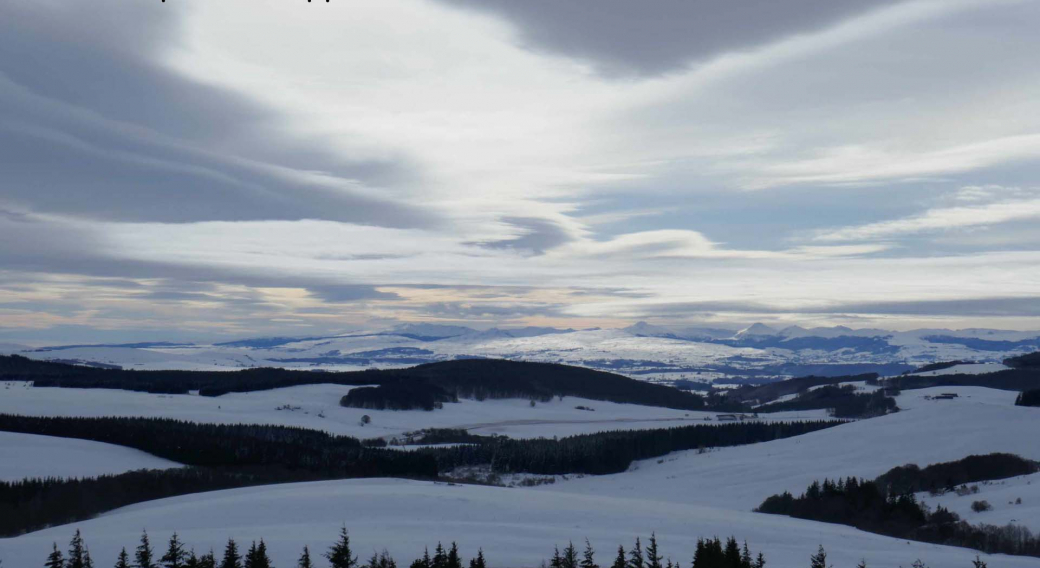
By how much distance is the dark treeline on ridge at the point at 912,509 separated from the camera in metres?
45.4

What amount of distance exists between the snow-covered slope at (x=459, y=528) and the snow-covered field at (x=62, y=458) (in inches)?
1639

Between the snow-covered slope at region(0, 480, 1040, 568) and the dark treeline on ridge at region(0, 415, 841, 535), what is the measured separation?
1957 cm

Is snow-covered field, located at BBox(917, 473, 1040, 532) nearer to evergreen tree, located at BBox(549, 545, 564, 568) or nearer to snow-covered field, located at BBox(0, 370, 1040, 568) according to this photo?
snow-covered field, located at BBox(0, 370, 1040, 568)

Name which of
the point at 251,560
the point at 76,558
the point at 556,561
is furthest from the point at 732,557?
the point at 76,558

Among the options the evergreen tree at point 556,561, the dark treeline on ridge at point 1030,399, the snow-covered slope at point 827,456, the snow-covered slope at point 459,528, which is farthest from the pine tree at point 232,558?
the dark treeline on ridge at point 1030,399

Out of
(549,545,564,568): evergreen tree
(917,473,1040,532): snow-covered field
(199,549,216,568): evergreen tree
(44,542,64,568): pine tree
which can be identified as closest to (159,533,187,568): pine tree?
(199,549,216,568): evergreen tree

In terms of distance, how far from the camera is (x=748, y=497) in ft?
294

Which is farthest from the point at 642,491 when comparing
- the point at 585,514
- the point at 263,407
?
the point at 263,407

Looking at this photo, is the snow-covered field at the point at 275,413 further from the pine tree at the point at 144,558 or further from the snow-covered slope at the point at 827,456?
the pine tree at the point at 144,558

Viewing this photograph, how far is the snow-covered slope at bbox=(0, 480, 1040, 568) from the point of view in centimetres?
3781

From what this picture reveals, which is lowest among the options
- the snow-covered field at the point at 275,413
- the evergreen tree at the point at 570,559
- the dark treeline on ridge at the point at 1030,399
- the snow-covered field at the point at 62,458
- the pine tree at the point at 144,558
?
the snow-covered field at the point at 62,458

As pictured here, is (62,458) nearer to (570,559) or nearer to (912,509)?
(570,559)

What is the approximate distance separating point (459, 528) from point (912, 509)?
128 feet

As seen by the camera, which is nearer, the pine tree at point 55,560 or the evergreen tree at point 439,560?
the pine tree at point 55,560
